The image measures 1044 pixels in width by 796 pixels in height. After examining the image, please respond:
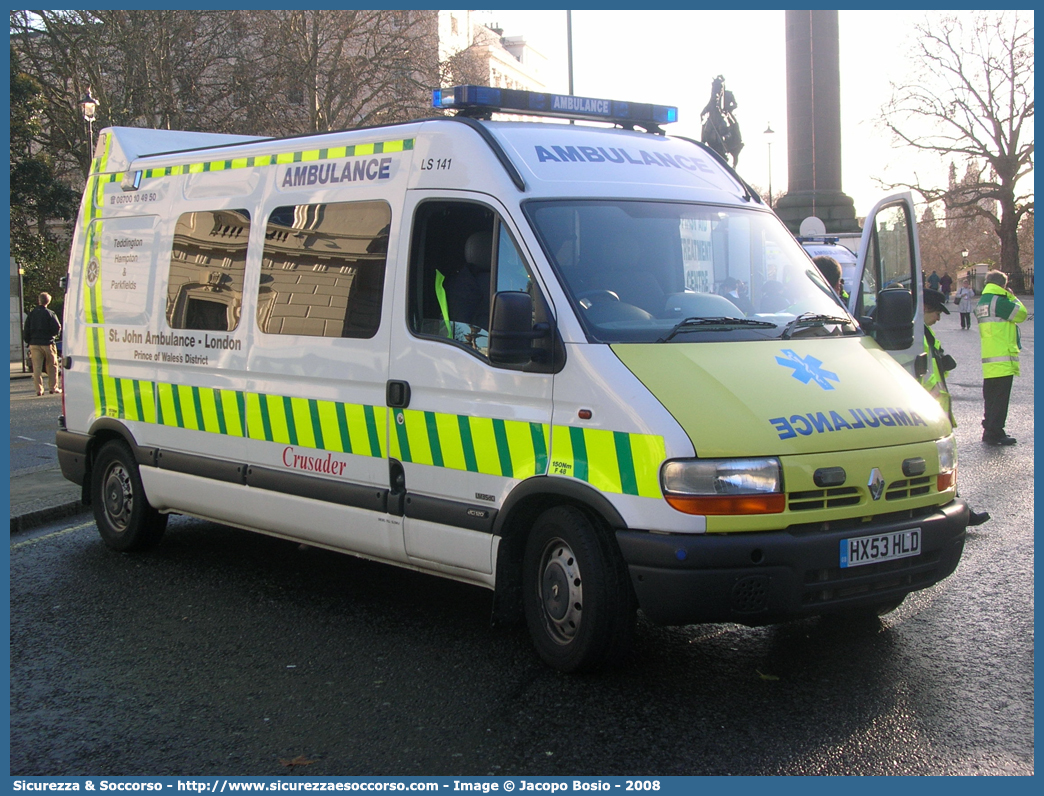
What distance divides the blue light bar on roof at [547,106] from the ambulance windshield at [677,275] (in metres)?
0.94

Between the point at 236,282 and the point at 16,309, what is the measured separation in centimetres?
2391

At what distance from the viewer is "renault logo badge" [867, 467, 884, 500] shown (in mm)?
4887

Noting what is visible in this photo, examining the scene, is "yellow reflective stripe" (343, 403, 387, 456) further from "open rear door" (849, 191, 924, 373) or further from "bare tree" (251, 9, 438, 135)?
"bare tree" (251, 9, 438, 135)

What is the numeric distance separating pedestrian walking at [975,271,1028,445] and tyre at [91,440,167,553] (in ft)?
28.5

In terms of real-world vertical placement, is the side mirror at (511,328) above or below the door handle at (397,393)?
above

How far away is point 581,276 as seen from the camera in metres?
5.33

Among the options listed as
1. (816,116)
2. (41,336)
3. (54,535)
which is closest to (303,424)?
(54,535)

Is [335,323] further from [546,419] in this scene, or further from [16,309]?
[16,309]

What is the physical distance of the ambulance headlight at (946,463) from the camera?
17.2ft

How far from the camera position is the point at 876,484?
491cm

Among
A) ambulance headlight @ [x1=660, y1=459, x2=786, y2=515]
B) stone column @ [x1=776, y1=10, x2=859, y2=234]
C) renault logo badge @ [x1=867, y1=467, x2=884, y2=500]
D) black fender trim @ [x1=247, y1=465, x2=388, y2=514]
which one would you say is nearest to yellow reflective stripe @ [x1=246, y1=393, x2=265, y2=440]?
black fender trim @ [x1=247, y1=465, x2=388, y2=514]

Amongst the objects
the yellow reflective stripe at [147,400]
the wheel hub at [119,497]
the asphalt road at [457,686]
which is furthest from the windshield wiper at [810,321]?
the wheel hub at [119,497]

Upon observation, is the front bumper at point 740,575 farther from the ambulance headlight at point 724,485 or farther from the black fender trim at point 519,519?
the black fender trim at point 519,519

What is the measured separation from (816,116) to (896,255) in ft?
90.0
